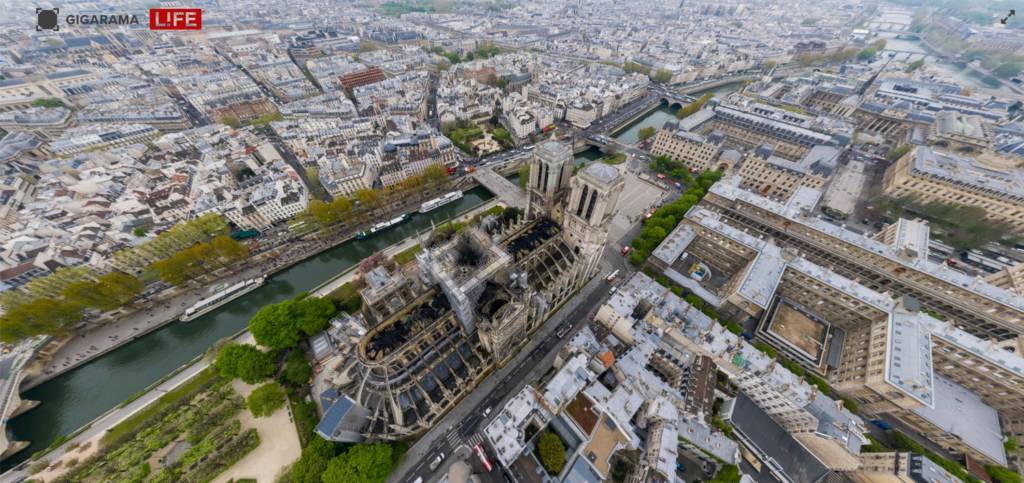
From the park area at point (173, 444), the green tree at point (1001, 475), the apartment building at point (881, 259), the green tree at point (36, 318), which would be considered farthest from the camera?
the apartment building at point (881, 259)

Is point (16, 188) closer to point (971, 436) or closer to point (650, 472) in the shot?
point (650, 472)

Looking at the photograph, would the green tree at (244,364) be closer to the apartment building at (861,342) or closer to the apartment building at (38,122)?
the apartment building at (861,342)

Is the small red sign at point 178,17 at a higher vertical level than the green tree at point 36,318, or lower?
higher

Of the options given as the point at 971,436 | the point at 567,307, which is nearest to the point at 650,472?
the point at 567,307

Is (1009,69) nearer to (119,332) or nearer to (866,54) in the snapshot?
A: (866,54)

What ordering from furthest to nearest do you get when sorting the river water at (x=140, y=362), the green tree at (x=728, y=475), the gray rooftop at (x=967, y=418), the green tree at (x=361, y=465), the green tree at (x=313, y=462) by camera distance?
the river water at (x=140, y=362)
the gray rooftop at (x=967, y=418)
the green tree at (x=313, y=462)
the green tree at (x=728, y=475)
the green tree at (x=361, y=465)

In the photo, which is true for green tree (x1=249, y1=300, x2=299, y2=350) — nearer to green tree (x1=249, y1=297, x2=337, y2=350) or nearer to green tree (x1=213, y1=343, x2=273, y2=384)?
green tree (x1=249, y1=297, x2=337, y2=350)

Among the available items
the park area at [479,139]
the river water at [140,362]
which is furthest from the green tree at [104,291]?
the park area at [479,139]
